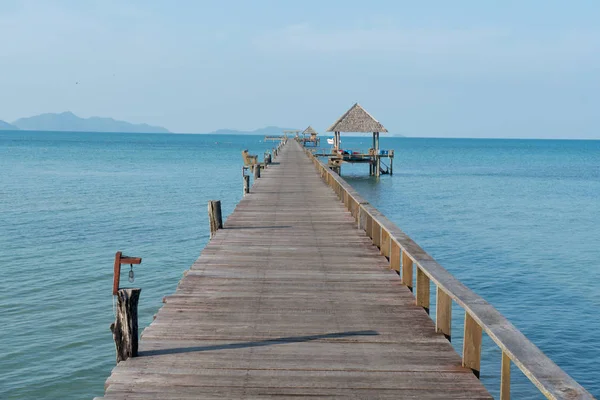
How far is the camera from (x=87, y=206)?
32500mm

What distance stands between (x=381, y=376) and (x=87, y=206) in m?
29.1

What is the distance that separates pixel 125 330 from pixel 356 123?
51.9 meters

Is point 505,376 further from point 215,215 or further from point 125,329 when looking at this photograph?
point 215,215

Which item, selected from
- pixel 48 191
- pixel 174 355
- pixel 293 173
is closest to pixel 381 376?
pixel 174 355

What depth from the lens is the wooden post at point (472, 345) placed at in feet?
Answer: 18.9

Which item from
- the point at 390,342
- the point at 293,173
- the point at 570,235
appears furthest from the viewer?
the point at 293,173

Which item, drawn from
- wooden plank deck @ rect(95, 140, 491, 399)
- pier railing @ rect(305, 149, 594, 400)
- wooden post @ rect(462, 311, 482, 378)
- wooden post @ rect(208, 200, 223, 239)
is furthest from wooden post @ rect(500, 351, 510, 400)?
wooden post @ rect(208, 200, 223, 239)

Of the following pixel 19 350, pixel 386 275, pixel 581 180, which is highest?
pixel 386 275

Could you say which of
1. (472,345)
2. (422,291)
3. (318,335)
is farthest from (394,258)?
(472,345)

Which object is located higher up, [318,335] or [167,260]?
[318,335]

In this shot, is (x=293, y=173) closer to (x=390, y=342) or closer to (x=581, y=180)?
(x=390, y=342)

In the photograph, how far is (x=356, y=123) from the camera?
2242 inches

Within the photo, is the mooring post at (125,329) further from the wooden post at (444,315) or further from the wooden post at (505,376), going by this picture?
the wooden post at (505,376)

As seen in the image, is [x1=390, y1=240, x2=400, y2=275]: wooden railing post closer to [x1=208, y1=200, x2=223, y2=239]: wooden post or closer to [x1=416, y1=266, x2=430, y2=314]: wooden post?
[x1=416, y1=266, x2=430, y2=314]: wooden post
